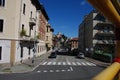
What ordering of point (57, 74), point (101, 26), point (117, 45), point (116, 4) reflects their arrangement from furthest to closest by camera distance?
1. point (101, 26)
2. point (57, 74)
3. point (117, 45)
4. point (116, 4)

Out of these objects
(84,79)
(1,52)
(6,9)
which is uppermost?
(6,9)

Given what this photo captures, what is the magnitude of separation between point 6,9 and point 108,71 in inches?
1481

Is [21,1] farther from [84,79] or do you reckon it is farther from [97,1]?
[97,1]

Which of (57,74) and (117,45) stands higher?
(117,45)

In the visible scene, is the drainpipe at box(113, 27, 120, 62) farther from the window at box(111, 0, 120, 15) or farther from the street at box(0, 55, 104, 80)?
the street at box(0, 55, 104, 80)

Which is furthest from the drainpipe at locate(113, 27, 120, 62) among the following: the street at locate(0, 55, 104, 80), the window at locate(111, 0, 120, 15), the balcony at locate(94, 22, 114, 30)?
the balcony at locate(94, 22, 114, 30)

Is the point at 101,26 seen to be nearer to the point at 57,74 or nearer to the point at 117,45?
the point at 57,74

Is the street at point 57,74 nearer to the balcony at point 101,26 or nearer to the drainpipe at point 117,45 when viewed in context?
the drainpipe at point 117,45

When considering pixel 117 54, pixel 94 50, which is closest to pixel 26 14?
pixel 94 50

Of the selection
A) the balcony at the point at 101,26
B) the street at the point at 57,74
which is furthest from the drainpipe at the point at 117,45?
the balcony at the point at 101,26

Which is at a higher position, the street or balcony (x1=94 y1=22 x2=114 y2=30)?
balcony (x1=94 y1=22 x2=114 y2=30)

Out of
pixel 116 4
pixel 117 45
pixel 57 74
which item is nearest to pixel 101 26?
pixel 57 74

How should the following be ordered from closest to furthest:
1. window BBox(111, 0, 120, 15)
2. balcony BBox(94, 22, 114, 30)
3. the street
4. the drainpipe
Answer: window BBox(111, 0, 120, 15)
the drainpipe
the street
balcony BBox(94, 22, 114, 30)

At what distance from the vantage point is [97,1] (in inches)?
72.2
